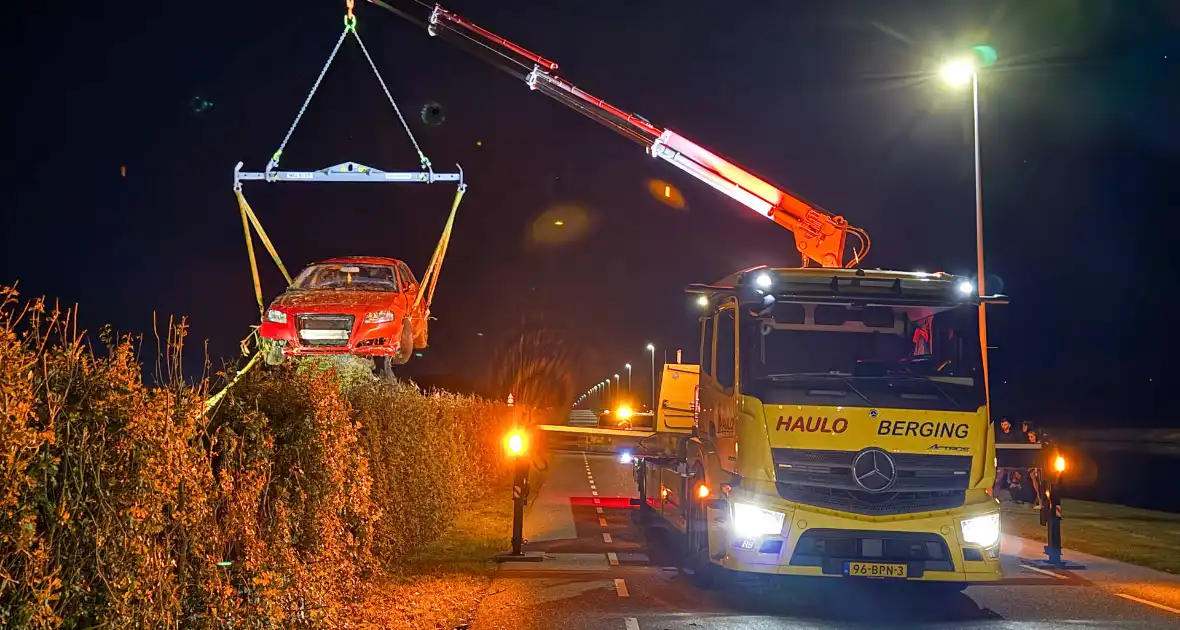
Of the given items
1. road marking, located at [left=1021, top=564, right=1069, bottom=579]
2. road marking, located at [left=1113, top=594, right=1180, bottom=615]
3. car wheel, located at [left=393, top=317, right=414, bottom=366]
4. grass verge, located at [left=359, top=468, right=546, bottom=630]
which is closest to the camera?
grass verge, located at [left=359, top=468, right=546, bottom=630]

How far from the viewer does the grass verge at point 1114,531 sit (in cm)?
1482

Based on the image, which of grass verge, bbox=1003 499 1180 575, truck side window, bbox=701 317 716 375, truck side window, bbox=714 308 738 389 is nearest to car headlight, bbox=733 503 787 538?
truck side window, bbox=714 308 738 389

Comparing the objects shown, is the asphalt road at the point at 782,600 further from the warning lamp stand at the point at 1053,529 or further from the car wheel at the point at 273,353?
the car wheel at the point at 273,353

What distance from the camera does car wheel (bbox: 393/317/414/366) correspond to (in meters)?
11.9

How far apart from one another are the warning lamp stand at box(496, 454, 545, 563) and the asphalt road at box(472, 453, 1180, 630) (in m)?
0.29

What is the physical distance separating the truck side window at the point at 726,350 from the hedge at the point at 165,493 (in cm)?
379

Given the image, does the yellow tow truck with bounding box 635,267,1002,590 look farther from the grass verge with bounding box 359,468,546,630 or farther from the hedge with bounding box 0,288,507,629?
the hedge with bounding box 0,288,507,629

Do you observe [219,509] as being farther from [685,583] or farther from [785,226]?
[785,226]

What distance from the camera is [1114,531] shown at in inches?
724

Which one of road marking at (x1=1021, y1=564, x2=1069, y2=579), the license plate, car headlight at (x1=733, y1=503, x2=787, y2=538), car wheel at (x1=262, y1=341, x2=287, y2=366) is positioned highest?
car wheel at (x1=262, y1=341, x2=287, y2=366)

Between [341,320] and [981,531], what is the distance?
6.95 meters

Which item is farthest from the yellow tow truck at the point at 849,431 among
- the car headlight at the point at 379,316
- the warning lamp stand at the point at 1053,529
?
the car headlight at the point at 379,316

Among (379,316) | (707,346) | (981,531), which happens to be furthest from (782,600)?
(379,316)

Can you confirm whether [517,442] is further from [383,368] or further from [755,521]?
[755,521]
